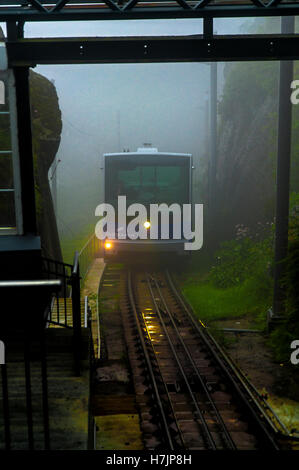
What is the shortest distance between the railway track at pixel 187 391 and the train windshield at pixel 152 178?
4.66 metres

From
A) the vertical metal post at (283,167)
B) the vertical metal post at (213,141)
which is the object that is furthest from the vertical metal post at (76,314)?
the vertical metal post at (213,141)

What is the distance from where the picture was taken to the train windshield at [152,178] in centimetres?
1606

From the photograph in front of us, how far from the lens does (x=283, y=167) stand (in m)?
10.2

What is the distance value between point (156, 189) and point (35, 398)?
11.8 meters

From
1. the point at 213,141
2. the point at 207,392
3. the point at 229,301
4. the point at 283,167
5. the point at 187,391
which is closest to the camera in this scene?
the point at 207,392

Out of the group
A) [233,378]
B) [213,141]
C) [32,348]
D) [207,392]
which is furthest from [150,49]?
[213,141]

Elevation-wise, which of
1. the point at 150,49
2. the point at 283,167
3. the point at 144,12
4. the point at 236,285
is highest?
the point at 144,12

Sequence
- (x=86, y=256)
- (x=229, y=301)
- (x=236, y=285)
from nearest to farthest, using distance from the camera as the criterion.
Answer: (x=229, y=301) < (x=236, y=285) < (x=86, y=256)

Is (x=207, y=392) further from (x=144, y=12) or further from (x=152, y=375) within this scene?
(x=144, y=12)

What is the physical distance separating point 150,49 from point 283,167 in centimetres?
456

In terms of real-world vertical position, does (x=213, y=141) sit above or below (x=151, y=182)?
above

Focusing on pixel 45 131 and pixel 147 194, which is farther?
pixel 147 194

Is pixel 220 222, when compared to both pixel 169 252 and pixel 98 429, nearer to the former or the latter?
pixel 169 252
